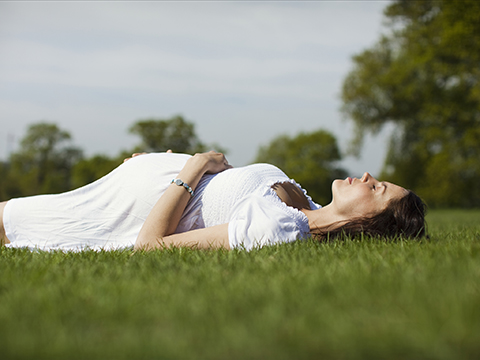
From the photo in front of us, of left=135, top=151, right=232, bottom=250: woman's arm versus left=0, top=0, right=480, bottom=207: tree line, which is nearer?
left=135, top=151, right=232, bottom=250: woman's arm

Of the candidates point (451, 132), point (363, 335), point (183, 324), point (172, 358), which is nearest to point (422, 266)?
point (363, 335)

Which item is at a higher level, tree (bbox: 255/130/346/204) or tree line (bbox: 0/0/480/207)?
tree line (bbox: 0/0/480/207)

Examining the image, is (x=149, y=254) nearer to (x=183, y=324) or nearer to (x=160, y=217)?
(x=160, y=217)

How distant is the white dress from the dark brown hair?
1.07 ft

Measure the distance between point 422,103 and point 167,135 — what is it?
95.5ft

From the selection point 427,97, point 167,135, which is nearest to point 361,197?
point 427,97

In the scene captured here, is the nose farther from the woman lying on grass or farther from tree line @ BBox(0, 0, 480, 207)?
tree line @ BBox(0, 0, 480, 207)

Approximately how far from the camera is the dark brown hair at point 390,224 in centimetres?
390

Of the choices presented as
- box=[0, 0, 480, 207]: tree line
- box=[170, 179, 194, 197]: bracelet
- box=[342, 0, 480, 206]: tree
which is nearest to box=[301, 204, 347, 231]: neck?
box=[170, 179, 194, 197]: bracelet

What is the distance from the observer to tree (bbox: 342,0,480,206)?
2588 cm

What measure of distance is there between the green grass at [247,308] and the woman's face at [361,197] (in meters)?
0.90

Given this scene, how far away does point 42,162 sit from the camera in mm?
52375

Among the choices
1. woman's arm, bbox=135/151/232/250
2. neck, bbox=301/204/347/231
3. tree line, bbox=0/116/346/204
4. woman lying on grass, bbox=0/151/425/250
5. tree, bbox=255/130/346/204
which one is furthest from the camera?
tree, bbox=255/130/346/204

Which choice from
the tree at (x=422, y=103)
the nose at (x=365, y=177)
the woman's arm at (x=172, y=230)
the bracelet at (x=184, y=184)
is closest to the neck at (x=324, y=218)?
the nose at (x=365, y=177)
